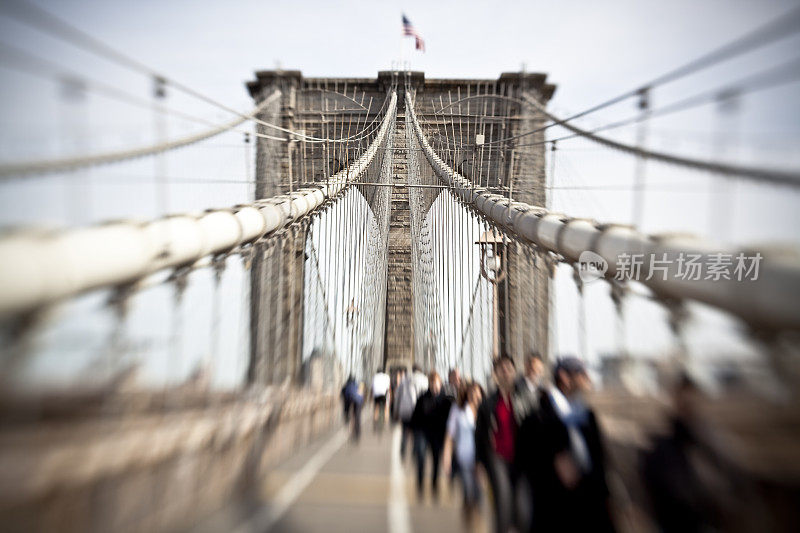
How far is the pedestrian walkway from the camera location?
8.43ft

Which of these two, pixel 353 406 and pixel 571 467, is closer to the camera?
pixel 571 467

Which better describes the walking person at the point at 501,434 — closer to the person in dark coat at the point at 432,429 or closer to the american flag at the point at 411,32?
the person in dark coat at the point at 432,429

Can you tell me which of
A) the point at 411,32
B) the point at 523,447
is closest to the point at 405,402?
the point at 523,447

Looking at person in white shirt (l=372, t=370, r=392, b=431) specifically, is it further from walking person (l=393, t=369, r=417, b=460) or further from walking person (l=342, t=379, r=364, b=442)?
walking person (l=393, t=369, r=417, b=460)

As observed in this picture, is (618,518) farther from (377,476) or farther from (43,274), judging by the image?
(377,476)

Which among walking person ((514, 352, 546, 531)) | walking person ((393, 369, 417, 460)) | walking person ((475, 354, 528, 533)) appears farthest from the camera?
walking person ((393, 369, 417, 460))

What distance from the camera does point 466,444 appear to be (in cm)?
291

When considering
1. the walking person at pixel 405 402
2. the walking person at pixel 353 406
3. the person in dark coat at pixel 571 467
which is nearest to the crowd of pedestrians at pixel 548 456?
the person in dark coat at pixel 571 467

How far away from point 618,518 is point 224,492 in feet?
6.10

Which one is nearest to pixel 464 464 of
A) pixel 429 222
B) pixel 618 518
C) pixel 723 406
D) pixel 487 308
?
pixel 618 518

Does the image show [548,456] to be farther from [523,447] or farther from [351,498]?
[351,498]

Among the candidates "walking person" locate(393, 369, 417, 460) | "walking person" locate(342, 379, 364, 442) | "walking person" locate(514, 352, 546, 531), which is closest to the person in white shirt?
"walking person" locate(342, 379, 364, 442)

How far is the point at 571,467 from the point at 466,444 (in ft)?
3.71

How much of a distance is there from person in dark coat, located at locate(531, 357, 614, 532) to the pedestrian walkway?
841mm
